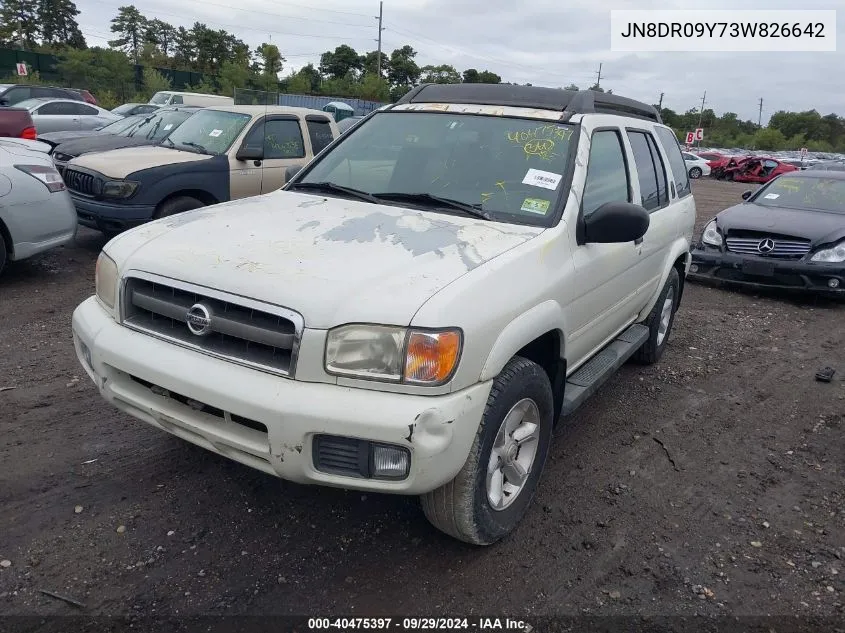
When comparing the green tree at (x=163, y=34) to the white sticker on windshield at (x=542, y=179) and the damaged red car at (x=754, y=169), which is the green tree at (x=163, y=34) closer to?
the damaged red car at (x=754, y=169)

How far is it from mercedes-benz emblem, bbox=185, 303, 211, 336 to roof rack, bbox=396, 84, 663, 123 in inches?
85.5

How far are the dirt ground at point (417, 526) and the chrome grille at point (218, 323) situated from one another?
0.92 metres

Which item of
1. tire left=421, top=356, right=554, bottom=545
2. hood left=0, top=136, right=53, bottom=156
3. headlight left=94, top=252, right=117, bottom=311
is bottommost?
tire left=421, top=356, right=554, bottom=545

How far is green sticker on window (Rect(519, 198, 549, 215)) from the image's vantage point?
3.23 m

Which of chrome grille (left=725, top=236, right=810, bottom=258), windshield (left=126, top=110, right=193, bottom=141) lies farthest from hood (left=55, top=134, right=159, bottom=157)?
chrome grille (left=725, top=236, right=810, bottom=258)

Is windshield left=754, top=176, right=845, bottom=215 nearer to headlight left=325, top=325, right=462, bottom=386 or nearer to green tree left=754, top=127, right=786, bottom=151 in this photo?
headlight left=325, top=325, right=462, bottom=386

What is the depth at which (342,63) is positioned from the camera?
65.8 m

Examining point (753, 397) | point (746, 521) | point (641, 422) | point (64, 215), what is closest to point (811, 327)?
point (753, 397)

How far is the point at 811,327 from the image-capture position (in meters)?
6.89

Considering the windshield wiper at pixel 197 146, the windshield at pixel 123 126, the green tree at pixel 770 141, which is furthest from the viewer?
the green tree at pixel 770 141

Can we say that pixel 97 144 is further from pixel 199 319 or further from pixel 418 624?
pixel 418 624

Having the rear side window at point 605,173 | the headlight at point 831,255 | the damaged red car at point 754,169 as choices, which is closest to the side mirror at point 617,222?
the rear side window at point 605,173

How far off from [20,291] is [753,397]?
6.49 meters

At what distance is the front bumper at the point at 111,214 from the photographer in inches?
274
